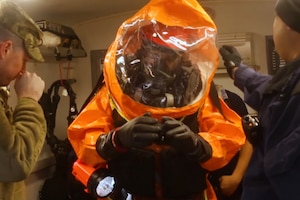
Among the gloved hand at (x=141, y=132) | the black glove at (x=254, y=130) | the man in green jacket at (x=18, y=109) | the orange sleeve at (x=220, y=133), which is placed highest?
the man in green jacket at (x=18, y=109)

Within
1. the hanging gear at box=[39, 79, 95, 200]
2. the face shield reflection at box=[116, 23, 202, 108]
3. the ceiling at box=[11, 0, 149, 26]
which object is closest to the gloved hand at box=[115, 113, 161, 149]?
the face shield reflection at box=[116, 23, 202, 108]

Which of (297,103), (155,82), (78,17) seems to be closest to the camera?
(297,103)

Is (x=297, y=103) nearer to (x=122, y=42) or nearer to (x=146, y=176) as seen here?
(x=146, y=176)

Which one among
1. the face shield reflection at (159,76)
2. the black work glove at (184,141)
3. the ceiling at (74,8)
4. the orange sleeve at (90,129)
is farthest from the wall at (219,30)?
the black work glove at (184,141)

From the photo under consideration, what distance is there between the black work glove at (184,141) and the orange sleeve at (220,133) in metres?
0.05

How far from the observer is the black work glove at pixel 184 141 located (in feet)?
3.88

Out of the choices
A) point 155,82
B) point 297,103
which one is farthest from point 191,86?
point 297,103

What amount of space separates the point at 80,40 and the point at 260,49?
134cm

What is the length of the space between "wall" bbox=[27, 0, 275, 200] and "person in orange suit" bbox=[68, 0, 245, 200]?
4.94 ft

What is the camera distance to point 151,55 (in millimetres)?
1367

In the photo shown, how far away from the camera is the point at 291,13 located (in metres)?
1.17

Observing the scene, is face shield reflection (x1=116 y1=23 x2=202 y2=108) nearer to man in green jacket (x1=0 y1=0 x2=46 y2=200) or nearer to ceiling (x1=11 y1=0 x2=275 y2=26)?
man in green jacket (x1=0 y1=0 x2=46 y2=200)

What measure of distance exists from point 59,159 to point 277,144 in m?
2.00

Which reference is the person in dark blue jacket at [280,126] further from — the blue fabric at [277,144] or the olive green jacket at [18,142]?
the olive green jacket at [18,142]
